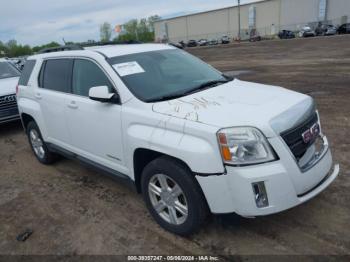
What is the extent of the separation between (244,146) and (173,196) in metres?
0.88

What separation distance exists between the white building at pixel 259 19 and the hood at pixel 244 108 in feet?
239

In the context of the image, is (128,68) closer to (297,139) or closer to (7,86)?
(297,139)

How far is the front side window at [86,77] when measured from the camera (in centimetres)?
377

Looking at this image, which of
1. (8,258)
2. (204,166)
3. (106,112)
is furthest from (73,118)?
(204,166)

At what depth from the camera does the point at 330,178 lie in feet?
10.4

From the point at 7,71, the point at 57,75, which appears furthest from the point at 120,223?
the point at 7,71

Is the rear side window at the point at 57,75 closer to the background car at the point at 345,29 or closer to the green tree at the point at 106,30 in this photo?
the background car at the point at 345,29

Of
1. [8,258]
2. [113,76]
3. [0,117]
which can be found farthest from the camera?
[0,117]

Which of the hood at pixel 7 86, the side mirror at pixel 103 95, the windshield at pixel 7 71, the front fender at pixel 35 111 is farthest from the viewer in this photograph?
the windshield at pixel 7 71

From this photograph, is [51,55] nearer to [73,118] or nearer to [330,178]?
[73,118]

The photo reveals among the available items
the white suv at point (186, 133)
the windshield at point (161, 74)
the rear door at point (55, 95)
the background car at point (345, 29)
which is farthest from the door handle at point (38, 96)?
the background car at point (345, 29)

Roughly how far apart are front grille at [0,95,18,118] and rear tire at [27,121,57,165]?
7.75 feet

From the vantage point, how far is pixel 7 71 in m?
9.03

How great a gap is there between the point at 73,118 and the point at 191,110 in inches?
73.2
